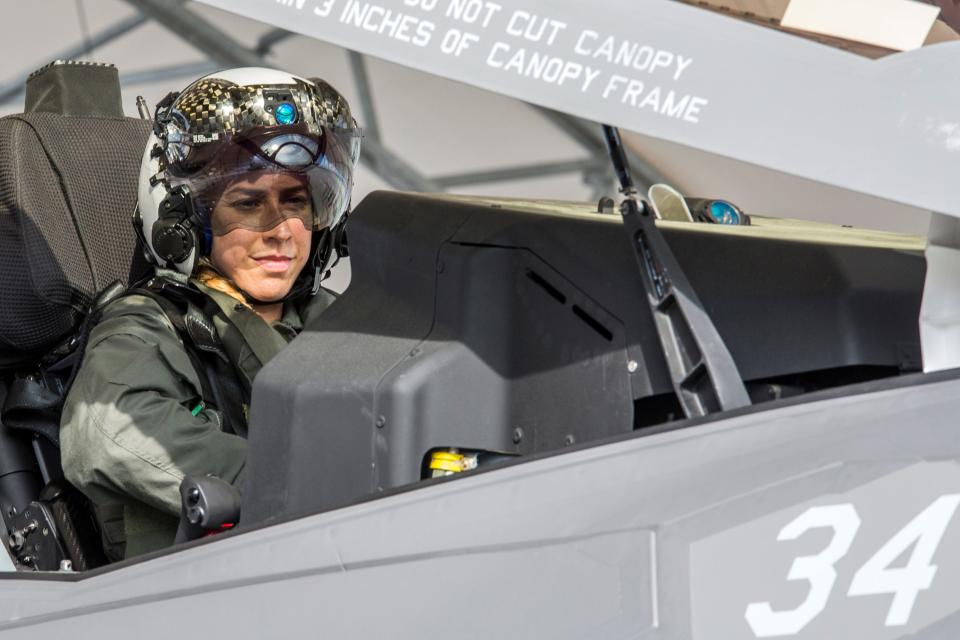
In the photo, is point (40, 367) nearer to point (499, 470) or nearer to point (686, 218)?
point (686, 218)

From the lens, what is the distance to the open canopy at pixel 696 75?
951 mm

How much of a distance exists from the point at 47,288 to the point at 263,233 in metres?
0.33

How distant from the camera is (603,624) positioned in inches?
35.3

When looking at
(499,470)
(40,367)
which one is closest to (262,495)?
(499,470)

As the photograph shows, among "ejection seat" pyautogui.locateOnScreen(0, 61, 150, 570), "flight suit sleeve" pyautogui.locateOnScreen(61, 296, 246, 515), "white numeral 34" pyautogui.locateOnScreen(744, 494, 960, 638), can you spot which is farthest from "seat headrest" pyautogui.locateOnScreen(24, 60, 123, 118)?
"white numeral 34" pyautogui.locateOnScreen(744, 494, 960, 638)

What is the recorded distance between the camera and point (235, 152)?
1948 millimetres

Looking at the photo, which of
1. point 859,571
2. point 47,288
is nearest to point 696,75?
point 859,571

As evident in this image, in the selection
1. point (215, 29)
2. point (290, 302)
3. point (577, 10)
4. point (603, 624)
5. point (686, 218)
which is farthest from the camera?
point (215, 29)

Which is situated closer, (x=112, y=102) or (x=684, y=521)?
(x=684, y=521)

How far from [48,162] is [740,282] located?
1328 millimetres

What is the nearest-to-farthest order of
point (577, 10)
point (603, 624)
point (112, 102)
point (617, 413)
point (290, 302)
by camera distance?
point (603, 624) < point (577, 10) < point (617, 413) < point (290, 302) < point (112, 102)

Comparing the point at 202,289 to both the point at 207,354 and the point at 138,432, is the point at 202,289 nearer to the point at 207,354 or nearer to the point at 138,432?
the point at 207,354

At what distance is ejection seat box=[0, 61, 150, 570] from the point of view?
1.99m

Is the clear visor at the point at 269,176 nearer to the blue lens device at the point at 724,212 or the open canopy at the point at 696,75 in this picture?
the blue lens device at the point at 724,212
